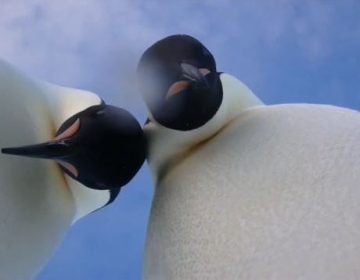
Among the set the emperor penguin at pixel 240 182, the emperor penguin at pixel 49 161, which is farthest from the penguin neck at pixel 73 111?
the emperor penguin at pixel 240 182

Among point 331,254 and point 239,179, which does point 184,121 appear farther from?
point 331,254

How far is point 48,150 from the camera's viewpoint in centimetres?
73

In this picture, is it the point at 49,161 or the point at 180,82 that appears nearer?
the point at 180,82

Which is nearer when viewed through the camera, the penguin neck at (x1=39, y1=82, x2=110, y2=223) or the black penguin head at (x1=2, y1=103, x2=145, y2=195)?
the black penguin head at (x1=2, y1=103, x2=145, y2=195)

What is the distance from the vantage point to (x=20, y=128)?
2.75 ft

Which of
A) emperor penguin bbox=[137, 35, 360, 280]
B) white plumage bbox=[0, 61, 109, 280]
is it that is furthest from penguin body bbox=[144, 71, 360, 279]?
white plumage bbox=[0, 61, 109, 280]

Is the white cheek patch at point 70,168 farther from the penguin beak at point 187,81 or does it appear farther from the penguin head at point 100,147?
the penguin beak at point 187,81

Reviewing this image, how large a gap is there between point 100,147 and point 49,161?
0.35ft

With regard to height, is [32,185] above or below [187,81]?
below

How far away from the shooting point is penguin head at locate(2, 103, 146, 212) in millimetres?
760

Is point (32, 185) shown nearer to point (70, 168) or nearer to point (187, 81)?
point (70, 168)

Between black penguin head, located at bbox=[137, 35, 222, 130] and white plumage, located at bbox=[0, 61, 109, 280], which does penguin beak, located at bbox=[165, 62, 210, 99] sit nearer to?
black penguin head, located at bbox=[137, 35, 222, 130]

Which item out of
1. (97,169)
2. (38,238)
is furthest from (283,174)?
(38,238)

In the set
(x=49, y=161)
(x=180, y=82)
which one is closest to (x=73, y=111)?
(x=49, y=161)
